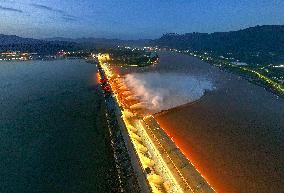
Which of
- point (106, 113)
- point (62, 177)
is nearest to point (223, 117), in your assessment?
point (106, 113)

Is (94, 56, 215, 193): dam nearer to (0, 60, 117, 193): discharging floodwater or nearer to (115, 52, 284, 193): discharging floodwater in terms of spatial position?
(0, 60, 117, 193): discharging floodwater

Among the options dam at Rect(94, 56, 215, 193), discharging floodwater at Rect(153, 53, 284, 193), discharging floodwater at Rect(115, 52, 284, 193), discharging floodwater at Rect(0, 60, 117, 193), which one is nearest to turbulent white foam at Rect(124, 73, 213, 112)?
discharging floodwater at Rect(115, 52, 284, 193)

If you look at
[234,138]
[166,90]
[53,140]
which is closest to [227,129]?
[234,138]

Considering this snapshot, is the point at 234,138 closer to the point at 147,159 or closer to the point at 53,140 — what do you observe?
the point at 147,159

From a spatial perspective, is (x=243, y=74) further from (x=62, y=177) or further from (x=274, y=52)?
(x=62, y=177)

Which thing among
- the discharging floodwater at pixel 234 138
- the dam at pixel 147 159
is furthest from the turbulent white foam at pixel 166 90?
the dam at pixel 147 159
